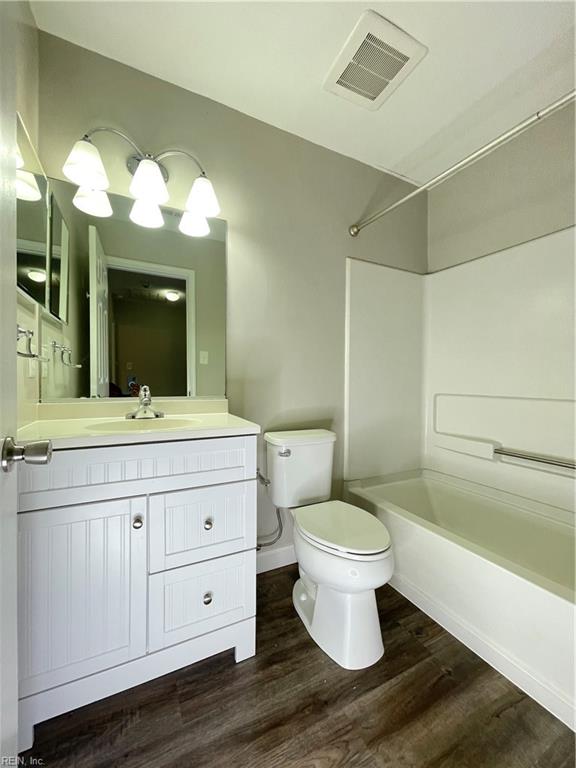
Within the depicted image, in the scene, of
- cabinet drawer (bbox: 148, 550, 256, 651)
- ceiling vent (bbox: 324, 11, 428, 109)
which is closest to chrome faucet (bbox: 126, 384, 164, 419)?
cabinet drawer (bbox: 148, 550, 256, 651)

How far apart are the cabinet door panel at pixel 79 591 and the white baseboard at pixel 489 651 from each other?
1204 millimetres

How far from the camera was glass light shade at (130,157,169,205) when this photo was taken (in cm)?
137

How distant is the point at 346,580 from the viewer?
1.17 metres

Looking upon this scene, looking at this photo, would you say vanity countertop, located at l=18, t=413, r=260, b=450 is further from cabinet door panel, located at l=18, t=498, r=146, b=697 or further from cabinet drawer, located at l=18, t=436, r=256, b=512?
cabinet door panel, located at l=18, t=498, r=146, b=697

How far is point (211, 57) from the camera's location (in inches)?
54.8

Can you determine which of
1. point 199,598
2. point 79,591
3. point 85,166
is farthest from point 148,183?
point 199,598

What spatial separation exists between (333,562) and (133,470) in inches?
31.1

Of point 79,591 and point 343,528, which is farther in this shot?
point 343,528

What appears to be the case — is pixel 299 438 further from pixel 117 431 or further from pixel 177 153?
pixel 177 153

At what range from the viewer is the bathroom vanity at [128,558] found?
93cm

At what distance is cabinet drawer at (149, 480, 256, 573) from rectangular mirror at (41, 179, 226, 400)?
0.59 meters

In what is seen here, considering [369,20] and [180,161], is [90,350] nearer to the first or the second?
[180,161]

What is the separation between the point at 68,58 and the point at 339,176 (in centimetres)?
138

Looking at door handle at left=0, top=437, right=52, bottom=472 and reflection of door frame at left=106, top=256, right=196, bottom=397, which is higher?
reflection of door frame at left=106, top=256, right=196, bottom=397
